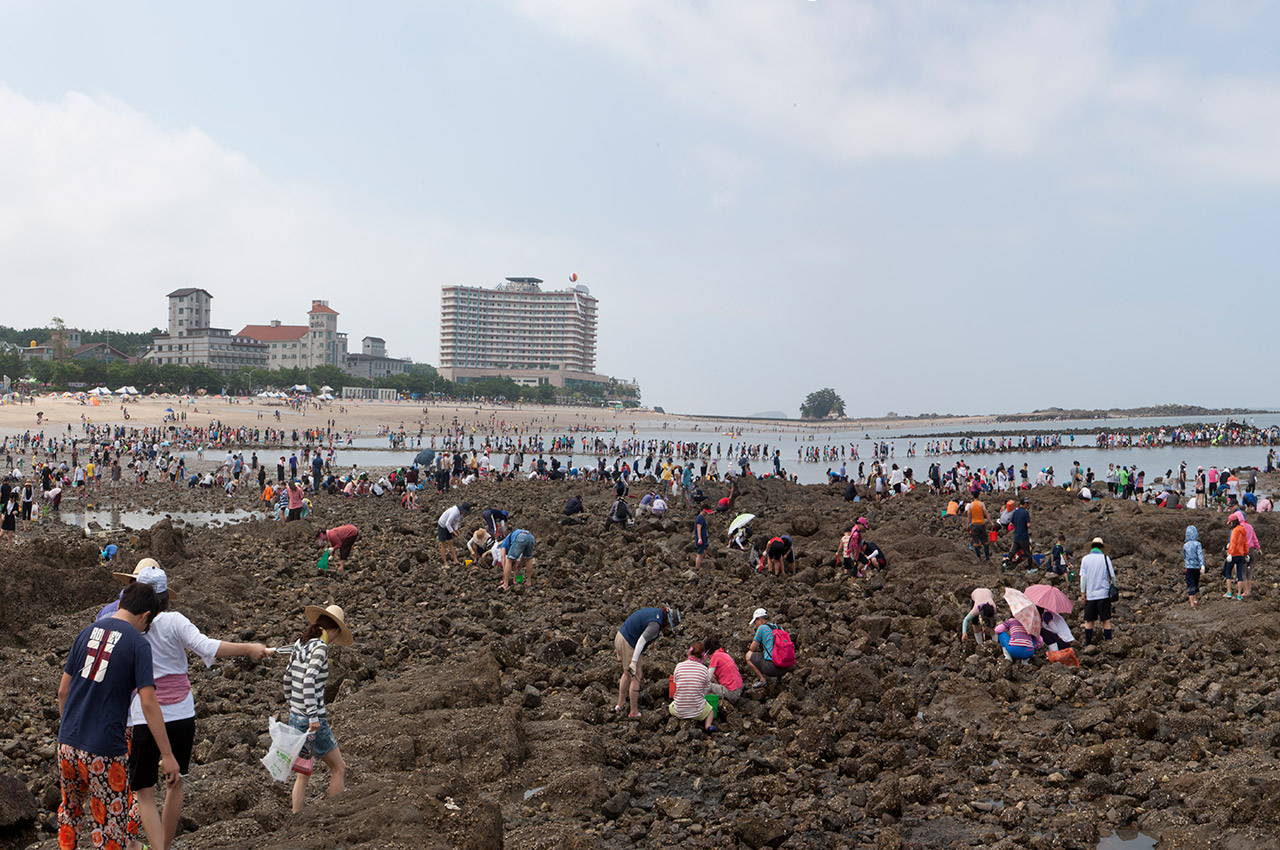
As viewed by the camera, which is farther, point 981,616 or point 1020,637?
point 981,616

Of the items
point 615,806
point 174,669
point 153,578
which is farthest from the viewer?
point 615,806

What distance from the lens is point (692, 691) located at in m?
9.52

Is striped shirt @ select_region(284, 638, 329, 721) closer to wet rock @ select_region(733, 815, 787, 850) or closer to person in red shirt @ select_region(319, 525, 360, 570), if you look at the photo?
wet rock @ select_region(733, 815, 787, 850)

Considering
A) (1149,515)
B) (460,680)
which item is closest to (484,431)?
(1149,515)

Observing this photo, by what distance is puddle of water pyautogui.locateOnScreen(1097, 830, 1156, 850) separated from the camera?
6.87 metres

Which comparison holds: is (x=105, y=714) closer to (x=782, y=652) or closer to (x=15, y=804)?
(x=15, y=804)

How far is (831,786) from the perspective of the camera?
812cm

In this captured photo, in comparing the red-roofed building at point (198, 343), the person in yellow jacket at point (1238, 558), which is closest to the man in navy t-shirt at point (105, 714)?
the person in yellow jacket at point (1238, 558)

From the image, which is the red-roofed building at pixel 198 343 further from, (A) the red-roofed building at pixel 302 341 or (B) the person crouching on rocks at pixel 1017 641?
(B) the person crouching on rocks at pixel 1017 641

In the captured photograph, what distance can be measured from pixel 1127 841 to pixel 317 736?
21.1ft

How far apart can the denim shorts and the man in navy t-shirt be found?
1448mm

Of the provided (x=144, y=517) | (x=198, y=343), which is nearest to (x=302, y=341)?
(x=198, y=343)

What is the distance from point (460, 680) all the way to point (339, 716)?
4.56 feet

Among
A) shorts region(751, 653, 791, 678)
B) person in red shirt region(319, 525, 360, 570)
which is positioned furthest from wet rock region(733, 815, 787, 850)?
person in red shirt region(319, 525, 360, 570)
